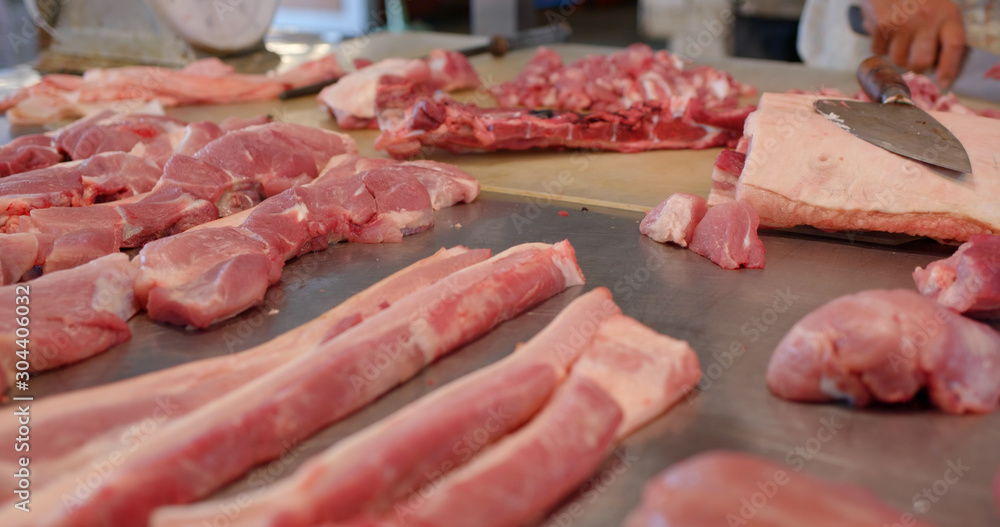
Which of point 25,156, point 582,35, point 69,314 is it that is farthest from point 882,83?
point 582,35

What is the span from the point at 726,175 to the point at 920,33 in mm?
3107

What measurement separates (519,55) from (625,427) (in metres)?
4.87

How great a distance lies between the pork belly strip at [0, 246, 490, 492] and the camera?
5.83ft

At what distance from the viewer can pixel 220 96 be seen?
5094 mm

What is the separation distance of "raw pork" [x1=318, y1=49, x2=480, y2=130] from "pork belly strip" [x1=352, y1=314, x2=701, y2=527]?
279 cm

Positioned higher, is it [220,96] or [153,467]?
[220,96]

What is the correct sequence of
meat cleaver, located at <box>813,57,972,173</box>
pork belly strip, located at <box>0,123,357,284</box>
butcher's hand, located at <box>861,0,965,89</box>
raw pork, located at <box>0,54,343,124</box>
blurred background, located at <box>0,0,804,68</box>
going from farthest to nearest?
blurred background, located at <box>0,0,804,68</box> < butcher's hand, located at <box>861,0,965,89</box> < raw pork, located at <box>0,54,343,124</box> < meat cleaver, located at <box>813,57,972,173</box> < pork belly strip, located at <box>0,123,357,284</box>

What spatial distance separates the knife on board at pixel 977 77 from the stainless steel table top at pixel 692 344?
249 cm

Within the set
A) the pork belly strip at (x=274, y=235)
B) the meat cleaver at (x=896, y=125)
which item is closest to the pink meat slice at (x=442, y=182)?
the pork belly strip at (x=274, y=235)

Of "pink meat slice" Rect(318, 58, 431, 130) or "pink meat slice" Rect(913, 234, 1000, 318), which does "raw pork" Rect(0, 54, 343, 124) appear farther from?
"pink meat slice" Rect(913, 234, 1000, 318)

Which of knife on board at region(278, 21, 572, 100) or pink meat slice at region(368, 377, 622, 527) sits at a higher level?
knife on board at region(278, 21, 572, 100)

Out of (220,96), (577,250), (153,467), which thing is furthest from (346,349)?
(220,96)

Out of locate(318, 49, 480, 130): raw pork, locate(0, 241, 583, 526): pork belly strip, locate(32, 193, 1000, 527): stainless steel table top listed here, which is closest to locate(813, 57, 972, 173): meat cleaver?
locate(32, 193, 1000, 527): stainless steel table top

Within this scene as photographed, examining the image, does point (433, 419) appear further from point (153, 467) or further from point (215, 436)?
point (153, 467)
